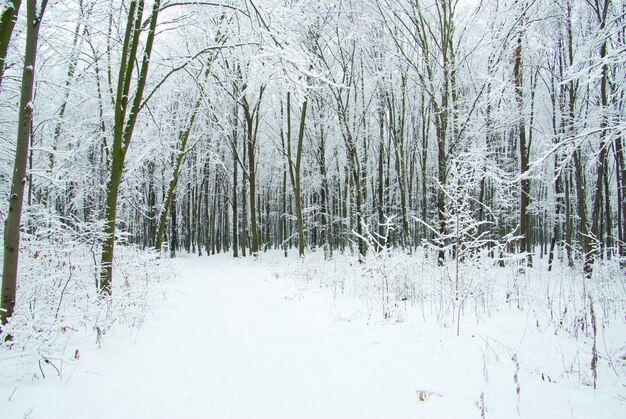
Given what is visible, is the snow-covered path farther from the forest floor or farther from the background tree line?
the background tree line

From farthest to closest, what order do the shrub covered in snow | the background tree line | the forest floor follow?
the background tree line → the shrub covered in snow → the forest floor

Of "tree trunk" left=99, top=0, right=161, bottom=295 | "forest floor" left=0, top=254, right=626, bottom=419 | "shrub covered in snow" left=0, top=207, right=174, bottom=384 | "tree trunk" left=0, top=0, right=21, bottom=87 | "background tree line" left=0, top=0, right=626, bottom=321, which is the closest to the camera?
"forest floor" left=0, top=254, right=626, bottom=419

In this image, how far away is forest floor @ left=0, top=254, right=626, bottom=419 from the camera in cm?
234

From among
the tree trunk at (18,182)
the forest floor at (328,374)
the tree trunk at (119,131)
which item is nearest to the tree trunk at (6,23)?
the tree trunk at (18,182)

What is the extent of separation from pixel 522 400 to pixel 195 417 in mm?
2386

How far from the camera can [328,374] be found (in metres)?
3.00

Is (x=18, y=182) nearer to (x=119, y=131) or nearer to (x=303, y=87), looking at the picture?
(x=119, y=131)

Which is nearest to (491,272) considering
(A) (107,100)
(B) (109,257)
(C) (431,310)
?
(C) (431,310)

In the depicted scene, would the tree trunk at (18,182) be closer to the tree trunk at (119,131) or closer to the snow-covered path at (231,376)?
the snow-covered path at (231,376)

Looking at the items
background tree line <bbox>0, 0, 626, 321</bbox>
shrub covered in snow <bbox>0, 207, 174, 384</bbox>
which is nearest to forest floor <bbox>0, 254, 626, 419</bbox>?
shrub covered in snow <bbox>0, 207, 174, 384</bbox>

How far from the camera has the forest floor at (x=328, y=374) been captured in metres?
2.34

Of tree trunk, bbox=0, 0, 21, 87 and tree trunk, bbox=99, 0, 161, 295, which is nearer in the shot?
tree trunk, bbox=0, 0, 21, 87

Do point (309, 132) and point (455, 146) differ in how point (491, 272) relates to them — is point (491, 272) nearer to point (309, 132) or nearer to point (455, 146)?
point (455, 146)

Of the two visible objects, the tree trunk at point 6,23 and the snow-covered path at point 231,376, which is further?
the tree trunk at point 6,23
